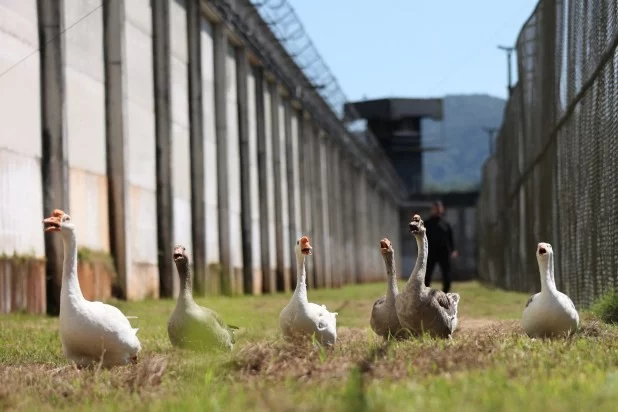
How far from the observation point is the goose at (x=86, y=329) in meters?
7.93

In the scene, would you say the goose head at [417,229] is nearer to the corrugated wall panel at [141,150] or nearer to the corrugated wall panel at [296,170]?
the corrugated wall panel at [141,150]

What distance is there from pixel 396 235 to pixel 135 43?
60.8 metres

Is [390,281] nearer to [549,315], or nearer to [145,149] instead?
[549,315]

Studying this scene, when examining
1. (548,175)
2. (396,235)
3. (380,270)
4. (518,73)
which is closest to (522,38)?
(518,73)

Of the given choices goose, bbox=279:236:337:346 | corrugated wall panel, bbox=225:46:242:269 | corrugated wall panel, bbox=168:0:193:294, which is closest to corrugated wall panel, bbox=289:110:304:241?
corrugated wall panel, bbox=225:46:242:269

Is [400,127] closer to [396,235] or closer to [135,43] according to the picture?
[396,235]

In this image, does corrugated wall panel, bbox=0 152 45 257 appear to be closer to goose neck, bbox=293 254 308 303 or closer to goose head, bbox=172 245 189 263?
goose head, bbox=172 245 189 263

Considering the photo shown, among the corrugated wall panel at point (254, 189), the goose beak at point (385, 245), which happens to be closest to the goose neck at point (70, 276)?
the goose beak at point (385, 245)

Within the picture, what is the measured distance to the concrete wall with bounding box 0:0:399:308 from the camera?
15594mm

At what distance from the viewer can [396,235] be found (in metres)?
80.8

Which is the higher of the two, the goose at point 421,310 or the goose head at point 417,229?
the goose head at point 417,229

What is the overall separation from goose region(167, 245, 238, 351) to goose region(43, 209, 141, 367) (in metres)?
0.75

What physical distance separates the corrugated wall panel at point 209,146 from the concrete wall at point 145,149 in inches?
1.2

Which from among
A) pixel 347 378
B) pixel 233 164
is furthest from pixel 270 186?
pixel 347 378
